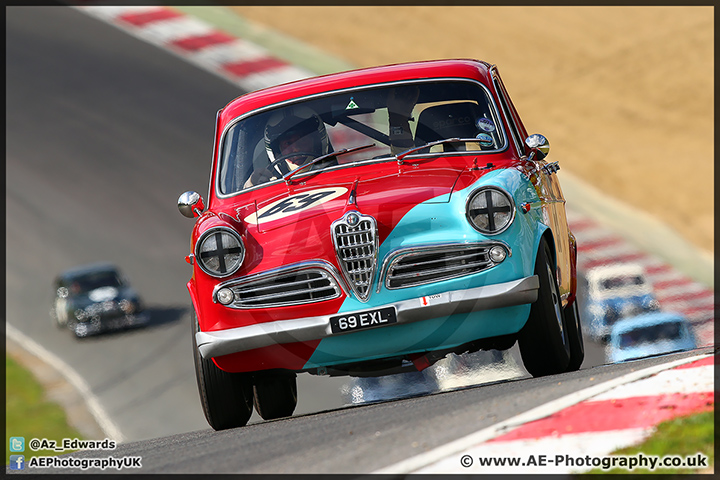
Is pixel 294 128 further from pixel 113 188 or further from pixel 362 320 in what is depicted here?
pixel 113 188

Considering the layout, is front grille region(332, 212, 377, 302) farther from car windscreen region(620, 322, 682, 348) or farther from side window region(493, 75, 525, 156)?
car windscreen region(620, 322, 682, 348)

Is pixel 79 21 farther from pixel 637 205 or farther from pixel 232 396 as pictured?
pixel 232 396

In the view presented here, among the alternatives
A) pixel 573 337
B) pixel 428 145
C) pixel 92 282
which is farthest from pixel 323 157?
pixel 92 282

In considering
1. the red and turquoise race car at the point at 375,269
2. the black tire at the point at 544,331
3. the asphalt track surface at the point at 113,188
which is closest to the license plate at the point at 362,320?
the red and turquoise race car at the point at 375,269

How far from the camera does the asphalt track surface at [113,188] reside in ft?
58.3

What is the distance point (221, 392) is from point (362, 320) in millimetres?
1040

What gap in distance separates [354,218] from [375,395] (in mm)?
2782

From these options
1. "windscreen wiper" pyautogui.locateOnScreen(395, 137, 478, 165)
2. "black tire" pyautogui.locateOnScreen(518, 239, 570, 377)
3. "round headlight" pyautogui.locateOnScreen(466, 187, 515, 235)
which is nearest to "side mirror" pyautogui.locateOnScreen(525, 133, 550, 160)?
"windscreen wiper" pyautogui.locateOnScreen(395, 137, 478, 165)

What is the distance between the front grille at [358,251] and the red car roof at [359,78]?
154 cm

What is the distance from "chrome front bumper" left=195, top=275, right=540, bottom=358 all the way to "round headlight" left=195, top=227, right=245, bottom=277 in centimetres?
33

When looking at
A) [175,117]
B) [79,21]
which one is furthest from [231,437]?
[79,21]

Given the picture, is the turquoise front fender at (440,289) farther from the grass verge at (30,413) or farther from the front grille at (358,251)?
the grass verge at (30,413)

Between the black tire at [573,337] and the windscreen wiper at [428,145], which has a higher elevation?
the windscreen wiper at [428,145]

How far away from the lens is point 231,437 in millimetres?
5172
